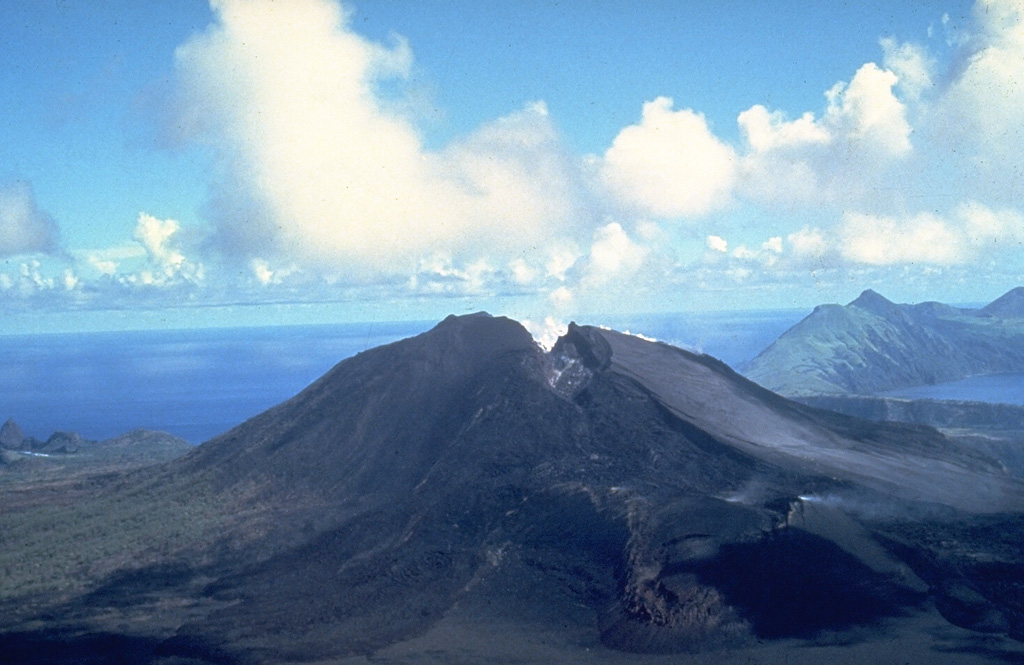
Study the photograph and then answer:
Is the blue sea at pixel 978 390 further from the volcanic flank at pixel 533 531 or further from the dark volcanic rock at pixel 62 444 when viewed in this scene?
the dark volcanic rock at pixel 62 444

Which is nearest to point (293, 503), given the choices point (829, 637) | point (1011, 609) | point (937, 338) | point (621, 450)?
point (621, 450)

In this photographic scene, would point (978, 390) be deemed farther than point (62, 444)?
Yes

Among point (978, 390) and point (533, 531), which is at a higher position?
point (533, 531)

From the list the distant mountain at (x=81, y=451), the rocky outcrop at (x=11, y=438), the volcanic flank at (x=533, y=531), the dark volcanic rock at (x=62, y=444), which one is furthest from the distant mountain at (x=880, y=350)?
the rocky outcrop at (x=11, y=438)

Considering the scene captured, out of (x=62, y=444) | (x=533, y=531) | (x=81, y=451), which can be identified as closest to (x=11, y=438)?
(x=62, y=444)

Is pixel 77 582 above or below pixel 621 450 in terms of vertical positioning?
below

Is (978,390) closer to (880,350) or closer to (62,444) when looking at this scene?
(880,350)

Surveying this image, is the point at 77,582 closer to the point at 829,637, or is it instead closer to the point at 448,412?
the point at 448,412
